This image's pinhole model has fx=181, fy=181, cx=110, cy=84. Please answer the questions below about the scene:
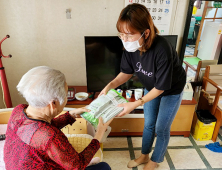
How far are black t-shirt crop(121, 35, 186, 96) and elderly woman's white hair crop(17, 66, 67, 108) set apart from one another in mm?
624

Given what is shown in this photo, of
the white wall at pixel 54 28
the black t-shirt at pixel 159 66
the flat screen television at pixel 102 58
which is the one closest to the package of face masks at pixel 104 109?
the black t-shirt at pixel 159 66

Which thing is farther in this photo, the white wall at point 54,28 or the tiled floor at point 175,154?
the white wall at point 54,28

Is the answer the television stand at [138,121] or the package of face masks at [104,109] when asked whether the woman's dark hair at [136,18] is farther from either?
the television stand at [138,121]

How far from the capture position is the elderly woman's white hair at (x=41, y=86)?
79 centimetres

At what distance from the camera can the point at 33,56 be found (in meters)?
2.08

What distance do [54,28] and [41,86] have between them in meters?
1.37

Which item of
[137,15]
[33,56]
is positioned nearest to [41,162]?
[137,15]

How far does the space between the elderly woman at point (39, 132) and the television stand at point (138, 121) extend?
1049 mm

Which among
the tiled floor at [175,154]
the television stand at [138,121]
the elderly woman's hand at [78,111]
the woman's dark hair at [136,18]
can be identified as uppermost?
the woman's dark hair at [136,18]

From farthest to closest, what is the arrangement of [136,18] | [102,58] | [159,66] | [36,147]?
[102,58], [159,66], [136,18], [36,147]

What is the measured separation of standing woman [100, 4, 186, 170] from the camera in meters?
1.04

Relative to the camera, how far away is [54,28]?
1.97 metres

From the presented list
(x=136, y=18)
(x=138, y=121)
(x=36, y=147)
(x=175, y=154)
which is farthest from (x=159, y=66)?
(x=175, y=154)

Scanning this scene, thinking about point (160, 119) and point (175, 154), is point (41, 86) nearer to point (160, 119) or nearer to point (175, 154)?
point (160, 119)
